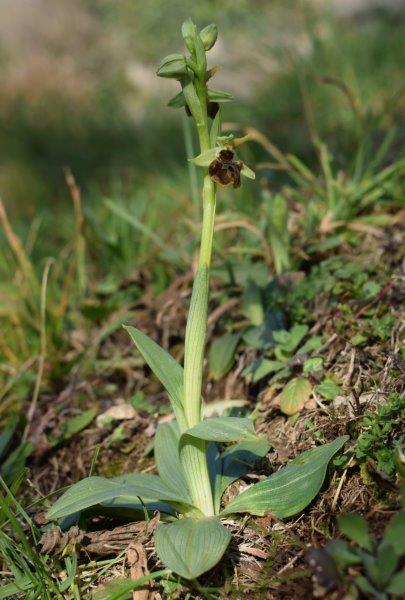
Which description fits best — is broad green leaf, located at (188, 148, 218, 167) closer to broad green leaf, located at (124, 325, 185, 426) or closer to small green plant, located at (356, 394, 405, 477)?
broad green leaf, located at (124, 325, 185, 426)

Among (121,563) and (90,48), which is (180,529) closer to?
(121,563)

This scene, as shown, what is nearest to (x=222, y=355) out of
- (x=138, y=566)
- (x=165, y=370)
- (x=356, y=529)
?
(x=165, y=370)

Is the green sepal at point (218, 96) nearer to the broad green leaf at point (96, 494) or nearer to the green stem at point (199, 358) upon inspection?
the green stem at point (199, 358)

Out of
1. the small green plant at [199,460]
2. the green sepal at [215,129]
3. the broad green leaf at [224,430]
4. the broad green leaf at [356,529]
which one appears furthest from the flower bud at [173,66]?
the broad green leaf at [356,529]

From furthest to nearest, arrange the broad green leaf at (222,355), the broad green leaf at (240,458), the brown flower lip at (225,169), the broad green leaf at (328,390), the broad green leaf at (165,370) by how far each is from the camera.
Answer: the broad green leaf at (222,355) < the broad green leaf at (328,390) < the broad green leaf at (240,458) < the broad green leaf at (165,370) < the brown flower lip at (225,169)

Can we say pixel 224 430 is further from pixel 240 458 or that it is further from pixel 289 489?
pixel 240 458

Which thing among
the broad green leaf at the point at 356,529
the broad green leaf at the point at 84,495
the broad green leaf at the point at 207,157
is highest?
the broad green leaf at the point at 207,157

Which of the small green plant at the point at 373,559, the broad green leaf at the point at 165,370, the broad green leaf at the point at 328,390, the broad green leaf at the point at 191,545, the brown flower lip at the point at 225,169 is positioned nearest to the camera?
the small green plant at the point at 373,559
